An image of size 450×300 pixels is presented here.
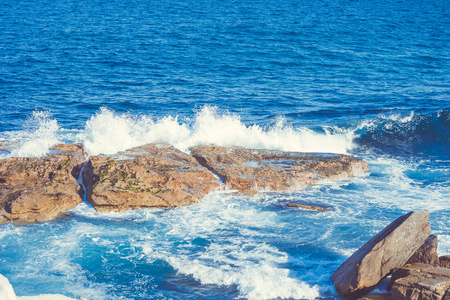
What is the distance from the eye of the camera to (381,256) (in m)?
6.78

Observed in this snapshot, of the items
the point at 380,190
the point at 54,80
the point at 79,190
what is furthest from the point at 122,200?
the point at 54,80

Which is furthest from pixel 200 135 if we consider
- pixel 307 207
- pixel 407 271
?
pixel 407 271

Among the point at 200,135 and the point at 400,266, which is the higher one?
the point at 200,135

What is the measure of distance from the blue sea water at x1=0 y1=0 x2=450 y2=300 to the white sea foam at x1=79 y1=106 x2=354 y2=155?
6 centimetres

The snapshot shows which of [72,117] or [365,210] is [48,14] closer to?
[72,117]

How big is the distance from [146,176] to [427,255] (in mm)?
5795

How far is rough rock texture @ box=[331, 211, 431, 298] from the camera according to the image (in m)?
6.68

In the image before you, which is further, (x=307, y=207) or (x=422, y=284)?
(x=307, y=207)

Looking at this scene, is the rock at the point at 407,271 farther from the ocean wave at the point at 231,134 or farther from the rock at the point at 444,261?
the ocean wave at the point at 231,134

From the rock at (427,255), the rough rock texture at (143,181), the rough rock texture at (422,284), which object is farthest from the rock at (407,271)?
the rough rock texture at (143,181)

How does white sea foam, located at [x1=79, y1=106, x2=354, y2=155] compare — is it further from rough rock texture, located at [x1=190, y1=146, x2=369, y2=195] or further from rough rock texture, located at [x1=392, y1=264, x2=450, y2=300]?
rough rock texture, located at [x1=392, y1=264, x2=450, y2=300]

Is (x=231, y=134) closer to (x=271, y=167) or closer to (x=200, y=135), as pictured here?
(x=200, y=135)

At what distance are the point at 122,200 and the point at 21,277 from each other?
2756mm

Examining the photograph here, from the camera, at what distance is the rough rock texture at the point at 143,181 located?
9758 mm
